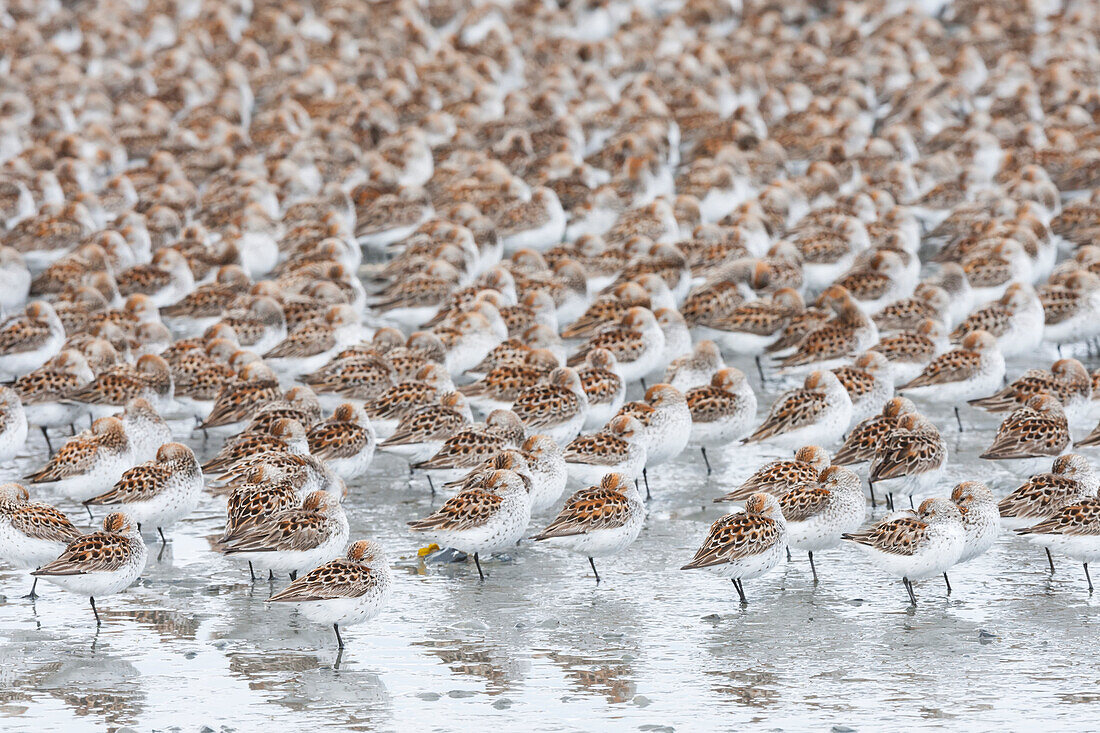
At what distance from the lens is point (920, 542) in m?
9.56

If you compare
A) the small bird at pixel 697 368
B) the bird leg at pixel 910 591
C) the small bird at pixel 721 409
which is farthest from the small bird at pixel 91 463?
the bird leg at pixel 910 591

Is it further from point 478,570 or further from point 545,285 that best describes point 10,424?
point 545,285

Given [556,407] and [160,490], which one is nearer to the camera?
[160,490]

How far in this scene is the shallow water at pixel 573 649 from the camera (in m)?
8.29

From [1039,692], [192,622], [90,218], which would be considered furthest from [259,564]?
[90,218]

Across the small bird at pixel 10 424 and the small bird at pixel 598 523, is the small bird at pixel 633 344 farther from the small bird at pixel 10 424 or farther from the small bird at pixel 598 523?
the small bird at pixel 10 424

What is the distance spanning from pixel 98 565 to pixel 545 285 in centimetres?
754

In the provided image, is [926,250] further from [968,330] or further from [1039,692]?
[1039,692]

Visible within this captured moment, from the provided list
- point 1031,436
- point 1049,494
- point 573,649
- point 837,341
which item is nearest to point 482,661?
point 573,649

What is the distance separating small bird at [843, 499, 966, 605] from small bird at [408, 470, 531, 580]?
6.97 ft

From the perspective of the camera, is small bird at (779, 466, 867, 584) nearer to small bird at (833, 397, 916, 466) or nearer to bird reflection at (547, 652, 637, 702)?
small bird at (833, 397, 916, 466)

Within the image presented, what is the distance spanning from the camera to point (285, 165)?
20.8 metres

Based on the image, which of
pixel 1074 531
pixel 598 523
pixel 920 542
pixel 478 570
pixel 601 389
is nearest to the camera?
pixel 920 542

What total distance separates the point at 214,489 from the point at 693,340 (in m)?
6.05
